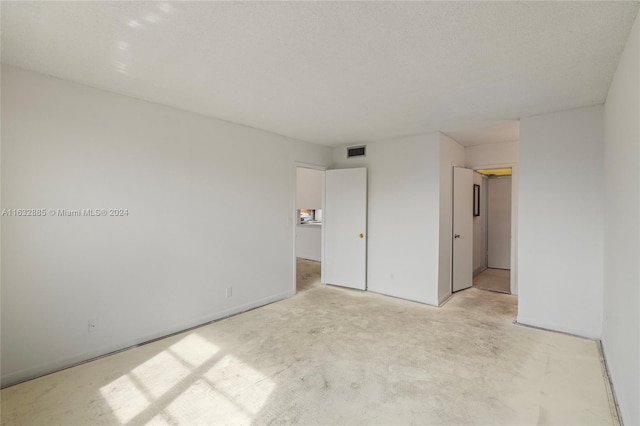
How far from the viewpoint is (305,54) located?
213cm

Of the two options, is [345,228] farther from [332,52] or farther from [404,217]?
[332,52]

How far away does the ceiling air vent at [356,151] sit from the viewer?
5.10 m

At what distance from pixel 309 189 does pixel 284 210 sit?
3377 millimetres

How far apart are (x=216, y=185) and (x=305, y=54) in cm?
211

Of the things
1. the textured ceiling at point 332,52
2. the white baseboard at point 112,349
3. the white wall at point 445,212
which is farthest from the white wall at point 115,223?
the white wall at point 445,212

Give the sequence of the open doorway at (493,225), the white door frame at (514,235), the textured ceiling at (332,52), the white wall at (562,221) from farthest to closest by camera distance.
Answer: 1. the open doorway at (493,225)
2. the white door frame at (514,235)
3. the white wall at (562,221)
4. the textured ceiling at (332,52)

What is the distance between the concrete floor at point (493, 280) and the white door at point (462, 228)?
308 mm

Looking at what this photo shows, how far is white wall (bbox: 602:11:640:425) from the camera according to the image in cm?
170

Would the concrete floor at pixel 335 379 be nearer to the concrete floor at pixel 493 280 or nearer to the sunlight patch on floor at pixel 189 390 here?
the sunlight patch on floor at pixel 189 390

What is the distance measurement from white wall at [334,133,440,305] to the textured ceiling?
118 cm

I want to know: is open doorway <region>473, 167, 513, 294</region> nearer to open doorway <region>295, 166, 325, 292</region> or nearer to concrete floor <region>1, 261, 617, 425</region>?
concrete floor <region>1, 261, 617, 425</region>

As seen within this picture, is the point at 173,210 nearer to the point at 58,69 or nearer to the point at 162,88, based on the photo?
the point at 162,88

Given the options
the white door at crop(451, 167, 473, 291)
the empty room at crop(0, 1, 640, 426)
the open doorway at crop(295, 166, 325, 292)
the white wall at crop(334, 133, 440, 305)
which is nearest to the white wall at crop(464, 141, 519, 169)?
the white door at crop(451, 167, 473, 291)

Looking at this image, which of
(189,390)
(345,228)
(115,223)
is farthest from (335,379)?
(345,228)
